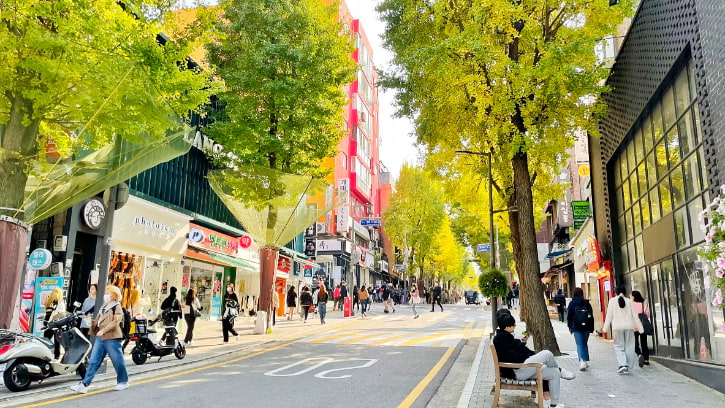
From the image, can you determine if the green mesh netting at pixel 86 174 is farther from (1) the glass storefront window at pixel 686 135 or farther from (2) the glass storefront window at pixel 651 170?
(2) the glass storefront window at pixel 651 170

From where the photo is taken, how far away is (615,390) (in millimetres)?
7836

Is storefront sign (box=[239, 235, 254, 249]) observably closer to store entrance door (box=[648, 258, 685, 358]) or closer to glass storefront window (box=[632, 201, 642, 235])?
glass storefront window (box=[632, 201, 642, 235])

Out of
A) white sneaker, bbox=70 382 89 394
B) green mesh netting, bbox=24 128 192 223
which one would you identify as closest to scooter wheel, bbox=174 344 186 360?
white sneaker, bbox=70 382 89 394

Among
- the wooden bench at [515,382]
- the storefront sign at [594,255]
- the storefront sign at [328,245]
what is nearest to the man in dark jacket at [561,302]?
the storefront sign at [594,255]

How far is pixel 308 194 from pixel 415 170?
3839cm

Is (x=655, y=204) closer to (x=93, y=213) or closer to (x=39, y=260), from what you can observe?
(x=39, y=260)

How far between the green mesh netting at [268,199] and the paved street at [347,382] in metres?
4.50

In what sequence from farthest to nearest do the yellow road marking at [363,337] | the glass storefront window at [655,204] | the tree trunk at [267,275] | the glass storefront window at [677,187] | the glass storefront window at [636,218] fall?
the tree trunk at [267,275] → the yellow road marking at [363,337] → the glass storefront window at [636,218] → the glass storefront window at [655,204] → the glass storefront window at [677,187]

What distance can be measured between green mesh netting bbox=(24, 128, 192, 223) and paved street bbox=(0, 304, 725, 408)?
3.05 meters

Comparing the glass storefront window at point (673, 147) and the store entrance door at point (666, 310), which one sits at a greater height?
the glass storefront window at point (673, 147)

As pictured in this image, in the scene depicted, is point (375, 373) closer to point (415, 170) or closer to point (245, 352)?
point (245, 352)

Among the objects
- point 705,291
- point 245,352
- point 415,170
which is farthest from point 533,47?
point 415,170

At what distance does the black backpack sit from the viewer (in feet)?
33.7

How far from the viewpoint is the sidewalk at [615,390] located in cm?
688
